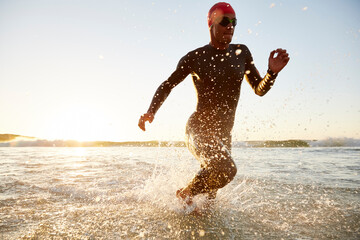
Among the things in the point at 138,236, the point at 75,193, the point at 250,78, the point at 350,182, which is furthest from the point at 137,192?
the point at 350,182

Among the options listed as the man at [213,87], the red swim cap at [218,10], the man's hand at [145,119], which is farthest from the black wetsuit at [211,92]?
the red swim cap at [218,10]

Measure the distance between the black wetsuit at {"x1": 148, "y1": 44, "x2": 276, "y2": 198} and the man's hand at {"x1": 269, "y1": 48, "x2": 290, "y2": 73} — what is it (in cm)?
9

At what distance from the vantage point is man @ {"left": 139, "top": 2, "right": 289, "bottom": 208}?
9.14 feet

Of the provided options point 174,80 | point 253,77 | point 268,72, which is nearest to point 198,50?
point 174,80

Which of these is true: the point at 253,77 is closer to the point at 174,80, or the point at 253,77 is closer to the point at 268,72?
the point at 268,72

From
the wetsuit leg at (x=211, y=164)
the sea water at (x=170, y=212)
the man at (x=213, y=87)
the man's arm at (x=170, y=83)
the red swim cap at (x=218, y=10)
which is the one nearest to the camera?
the sea water at (x=170, y=212)

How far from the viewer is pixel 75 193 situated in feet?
13.2

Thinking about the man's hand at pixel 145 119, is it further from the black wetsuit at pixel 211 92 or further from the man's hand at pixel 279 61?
the man's hand at pixel 279 61

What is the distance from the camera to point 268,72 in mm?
2729

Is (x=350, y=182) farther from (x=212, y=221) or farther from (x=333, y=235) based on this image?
(x=212, y=221)

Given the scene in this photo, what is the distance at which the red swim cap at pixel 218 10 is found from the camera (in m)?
2.99

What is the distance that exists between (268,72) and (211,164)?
1.18m

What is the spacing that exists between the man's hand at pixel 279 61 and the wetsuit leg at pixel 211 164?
3.21ft

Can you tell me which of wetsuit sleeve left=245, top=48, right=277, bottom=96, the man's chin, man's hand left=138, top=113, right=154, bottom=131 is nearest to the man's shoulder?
the man's chin
